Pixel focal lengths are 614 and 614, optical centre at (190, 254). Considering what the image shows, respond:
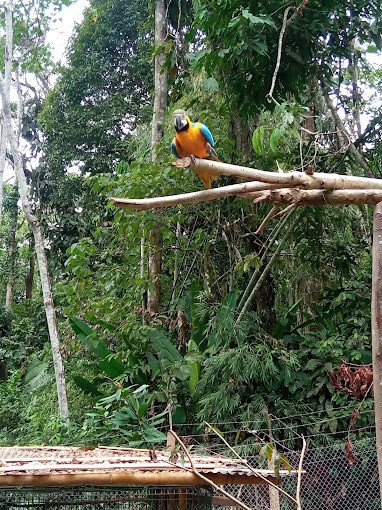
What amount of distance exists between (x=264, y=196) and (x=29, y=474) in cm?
150

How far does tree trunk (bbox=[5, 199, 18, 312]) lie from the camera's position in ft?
36.9

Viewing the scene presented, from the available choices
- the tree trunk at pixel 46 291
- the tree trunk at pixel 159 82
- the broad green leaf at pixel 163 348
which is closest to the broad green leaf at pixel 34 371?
the tree trunk at pixel 46 291

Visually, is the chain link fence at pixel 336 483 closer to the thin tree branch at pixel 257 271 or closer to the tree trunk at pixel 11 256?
the thin tree branch at pixel 257 271

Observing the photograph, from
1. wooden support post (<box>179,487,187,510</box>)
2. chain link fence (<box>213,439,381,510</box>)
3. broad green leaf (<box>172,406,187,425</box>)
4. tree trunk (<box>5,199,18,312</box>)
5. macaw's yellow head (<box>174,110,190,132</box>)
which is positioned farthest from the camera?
tree trunk (<box>5,199,18,312</box>)

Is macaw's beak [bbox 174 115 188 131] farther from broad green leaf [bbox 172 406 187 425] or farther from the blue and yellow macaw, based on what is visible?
broad green leaf [bbox 172 406 187 425]

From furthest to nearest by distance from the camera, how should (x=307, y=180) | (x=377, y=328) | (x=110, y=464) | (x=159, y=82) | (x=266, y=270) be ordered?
1. (x=159, y=82)
2. (x=266, y=270)
3. (x=110, y=464)
4. (x=307, y=180)
5. (x=377, y=328)

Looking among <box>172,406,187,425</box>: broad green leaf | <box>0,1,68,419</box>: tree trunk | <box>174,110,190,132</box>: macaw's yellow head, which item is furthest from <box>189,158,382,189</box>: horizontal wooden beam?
<box>0,1,68,419</box>: tree trunk

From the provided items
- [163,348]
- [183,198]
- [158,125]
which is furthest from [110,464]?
[158,125]

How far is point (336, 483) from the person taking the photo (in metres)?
3.91

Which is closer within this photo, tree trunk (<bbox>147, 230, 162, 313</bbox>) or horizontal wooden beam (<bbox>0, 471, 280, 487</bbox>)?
horizontal wooden beam (<bbox>0, 471, 280, 487</bbox>)

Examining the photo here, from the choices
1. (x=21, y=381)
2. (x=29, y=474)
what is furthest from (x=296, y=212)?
(x=21, y=381)

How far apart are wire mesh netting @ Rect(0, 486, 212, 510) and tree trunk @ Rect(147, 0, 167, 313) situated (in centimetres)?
258

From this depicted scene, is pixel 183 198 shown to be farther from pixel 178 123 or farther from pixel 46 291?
pixel 46 291

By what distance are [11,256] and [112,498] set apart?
912 centimetres
